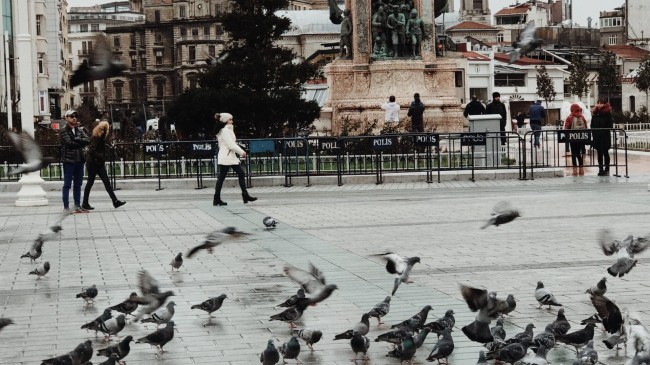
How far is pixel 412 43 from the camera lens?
118ft

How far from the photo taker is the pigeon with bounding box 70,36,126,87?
14.2m

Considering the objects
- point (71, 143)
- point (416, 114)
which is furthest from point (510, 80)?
point (71, 143)

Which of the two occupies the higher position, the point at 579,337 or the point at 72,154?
the point at 72,154

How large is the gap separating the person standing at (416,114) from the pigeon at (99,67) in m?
18.6

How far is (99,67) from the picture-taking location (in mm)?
14312

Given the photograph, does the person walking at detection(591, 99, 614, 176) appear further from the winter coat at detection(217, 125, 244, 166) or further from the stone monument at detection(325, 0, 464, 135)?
the winter coat at detection(217, 125, 244, 166)

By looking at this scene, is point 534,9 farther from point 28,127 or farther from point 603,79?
point 28,127

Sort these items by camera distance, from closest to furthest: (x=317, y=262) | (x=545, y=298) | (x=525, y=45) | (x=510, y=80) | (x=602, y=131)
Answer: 1. (x=545, y=298)
2. (x=317, y=262)
3. (x=525, y=45)
4. (x=602, y=131)
5. (x=510, y=80)

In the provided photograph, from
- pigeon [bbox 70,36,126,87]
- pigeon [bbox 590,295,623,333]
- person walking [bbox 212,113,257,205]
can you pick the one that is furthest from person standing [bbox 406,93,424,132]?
pigeon [bbox 590,295,623,333]

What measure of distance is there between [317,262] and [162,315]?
4.43 m

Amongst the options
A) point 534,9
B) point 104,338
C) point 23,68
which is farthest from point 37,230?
point 534,9

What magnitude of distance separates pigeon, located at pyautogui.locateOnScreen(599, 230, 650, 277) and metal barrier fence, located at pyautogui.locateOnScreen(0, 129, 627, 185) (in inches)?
613

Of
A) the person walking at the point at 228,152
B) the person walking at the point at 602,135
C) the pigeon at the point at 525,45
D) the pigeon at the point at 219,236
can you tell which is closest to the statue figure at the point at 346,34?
the person walking at the point at 602,135

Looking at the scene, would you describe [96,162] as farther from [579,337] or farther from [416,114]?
[579,337]
